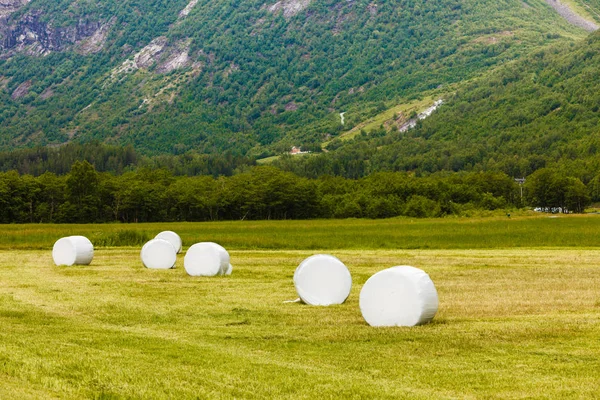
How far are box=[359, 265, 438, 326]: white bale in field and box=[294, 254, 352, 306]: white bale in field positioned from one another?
4329mm

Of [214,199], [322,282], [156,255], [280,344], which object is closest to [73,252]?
[156,255]

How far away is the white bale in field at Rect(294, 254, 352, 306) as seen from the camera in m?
21.8

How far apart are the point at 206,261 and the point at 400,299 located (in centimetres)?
1482

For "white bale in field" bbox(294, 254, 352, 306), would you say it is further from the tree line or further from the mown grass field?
the tree line

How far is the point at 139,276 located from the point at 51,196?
3798 inches

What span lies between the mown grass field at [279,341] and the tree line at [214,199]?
3634 inches

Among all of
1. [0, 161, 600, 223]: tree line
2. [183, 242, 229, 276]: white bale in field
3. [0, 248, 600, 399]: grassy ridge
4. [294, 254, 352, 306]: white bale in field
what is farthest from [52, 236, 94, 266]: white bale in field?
[0, 161, 600, 223]: tree line

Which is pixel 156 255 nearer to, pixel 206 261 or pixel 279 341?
pixel 206 261

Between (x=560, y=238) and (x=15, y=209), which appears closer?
(x=560, y=238)

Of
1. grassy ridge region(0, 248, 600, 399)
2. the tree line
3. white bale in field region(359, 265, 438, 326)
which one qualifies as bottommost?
grassy ridge region(0, 248, 600, 399)

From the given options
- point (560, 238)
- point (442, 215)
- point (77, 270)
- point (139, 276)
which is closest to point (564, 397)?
point (139, 276)

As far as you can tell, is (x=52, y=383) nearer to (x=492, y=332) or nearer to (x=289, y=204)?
(x=492, y=332)

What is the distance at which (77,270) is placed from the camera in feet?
109

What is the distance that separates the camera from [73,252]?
36.2 metres
